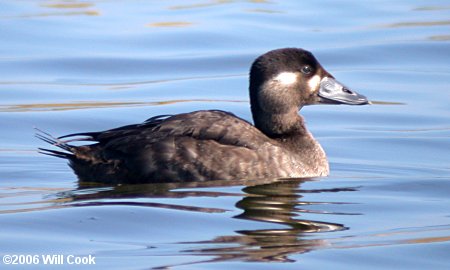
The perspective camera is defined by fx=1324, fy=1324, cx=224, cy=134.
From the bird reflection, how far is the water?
2 cm

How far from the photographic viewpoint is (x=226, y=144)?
10.3 m

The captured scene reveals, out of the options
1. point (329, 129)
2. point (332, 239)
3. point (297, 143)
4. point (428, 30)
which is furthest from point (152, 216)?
point (428, 30)

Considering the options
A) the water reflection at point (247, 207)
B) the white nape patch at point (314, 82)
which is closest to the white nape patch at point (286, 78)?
the white nape patch at point (314, 82)

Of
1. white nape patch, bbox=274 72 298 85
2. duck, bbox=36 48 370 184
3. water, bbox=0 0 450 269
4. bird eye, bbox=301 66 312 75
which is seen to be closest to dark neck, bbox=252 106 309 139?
duck, bbox=36 48 370 184

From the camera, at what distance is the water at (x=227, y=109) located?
27.4 ft

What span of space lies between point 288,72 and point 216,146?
0.95 meters

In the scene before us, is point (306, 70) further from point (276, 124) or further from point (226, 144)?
point (226, 144)

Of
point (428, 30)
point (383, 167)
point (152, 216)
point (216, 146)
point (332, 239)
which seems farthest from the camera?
point (428, 30)

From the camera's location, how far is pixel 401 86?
14.7m

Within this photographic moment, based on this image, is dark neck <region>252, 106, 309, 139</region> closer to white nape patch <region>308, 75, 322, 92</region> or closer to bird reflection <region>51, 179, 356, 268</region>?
white nape patch <region>308, 75, 322, 92</region>

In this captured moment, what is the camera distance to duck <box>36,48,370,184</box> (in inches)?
404

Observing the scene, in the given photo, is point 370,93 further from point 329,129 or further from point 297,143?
point 297,143

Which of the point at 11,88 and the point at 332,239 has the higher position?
the point at 11,88

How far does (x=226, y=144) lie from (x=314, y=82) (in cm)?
114
